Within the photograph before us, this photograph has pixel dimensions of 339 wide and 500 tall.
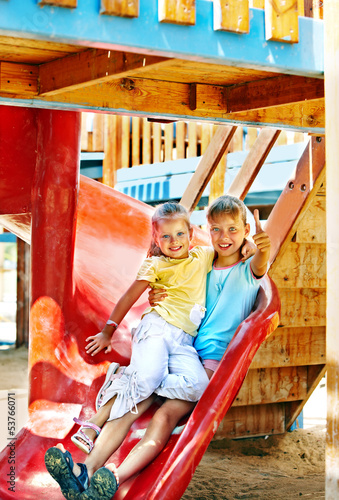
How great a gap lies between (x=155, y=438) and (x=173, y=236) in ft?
2.90

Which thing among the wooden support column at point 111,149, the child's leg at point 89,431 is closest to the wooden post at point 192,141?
the wooden support column at point 111,149

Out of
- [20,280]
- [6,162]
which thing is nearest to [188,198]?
[6,162]

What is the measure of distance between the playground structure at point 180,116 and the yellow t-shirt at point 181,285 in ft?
2.06

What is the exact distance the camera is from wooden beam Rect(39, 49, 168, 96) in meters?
2.24

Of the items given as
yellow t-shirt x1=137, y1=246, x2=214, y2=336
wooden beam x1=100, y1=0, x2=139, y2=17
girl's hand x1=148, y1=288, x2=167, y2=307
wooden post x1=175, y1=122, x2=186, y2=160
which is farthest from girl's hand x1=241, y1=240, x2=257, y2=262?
wooden post x1=175, y1=122, x2=186, y2=160

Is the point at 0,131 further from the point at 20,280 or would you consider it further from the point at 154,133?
the point at 20,280

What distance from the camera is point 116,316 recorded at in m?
3.05

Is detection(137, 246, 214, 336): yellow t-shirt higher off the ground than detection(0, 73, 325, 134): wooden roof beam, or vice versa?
detection(0, 73, 325, 134): wooden roof beam

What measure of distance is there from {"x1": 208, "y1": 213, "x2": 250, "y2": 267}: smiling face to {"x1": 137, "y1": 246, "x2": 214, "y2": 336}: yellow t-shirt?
13 centimetres

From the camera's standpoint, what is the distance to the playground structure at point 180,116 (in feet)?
6.35

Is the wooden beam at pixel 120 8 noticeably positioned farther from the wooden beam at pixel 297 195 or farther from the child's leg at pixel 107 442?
the wooden beam at pixel 297 195

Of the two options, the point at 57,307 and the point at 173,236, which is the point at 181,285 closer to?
the point at 173,236

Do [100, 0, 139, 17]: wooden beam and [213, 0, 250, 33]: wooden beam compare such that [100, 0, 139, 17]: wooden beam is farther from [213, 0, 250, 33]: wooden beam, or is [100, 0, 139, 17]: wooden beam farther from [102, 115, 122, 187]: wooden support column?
[102, 115, 122, 187]: wooden support column

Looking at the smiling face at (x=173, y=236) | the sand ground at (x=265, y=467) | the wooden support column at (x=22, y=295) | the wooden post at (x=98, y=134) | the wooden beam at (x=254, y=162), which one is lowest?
the sand ground at (x=265, y=467)
